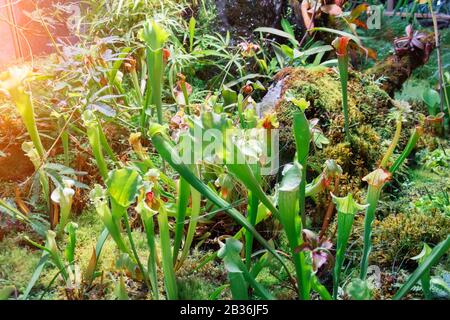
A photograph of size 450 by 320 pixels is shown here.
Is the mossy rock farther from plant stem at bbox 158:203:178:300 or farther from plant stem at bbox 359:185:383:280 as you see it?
plant stem at bbox 158:203:178:300

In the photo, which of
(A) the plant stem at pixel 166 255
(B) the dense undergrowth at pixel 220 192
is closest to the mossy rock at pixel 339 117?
(B) the dense undergrowth at pixel 220 192

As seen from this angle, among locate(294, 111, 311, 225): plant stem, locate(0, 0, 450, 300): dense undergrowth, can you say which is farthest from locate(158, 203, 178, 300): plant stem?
locate(294, 111, 311, 225): plant stem

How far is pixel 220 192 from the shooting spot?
1.10 m

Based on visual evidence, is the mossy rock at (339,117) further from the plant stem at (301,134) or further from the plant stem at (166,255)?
the plant stem at (166,255)

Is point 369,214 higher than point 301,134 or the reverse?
the reverse

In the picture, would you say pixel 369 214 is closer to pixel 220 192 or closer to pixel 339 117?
pixel 220 192

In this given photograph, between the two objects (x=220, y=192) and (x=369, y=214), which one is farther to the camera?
(x=220, y=192)

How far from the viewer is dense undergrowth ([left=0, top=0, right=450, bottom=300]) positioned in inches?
33.7

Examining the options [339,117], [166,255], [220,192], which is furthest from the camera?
[339,117]

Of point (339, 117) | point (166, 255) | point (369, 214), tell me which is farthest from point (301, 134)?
point (339, 117)

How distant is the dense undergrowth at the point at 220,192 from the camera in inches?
33.7

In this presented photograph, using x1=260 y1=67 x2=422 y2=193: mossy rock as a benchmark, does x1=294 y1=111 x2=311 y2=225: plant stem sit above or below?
above
